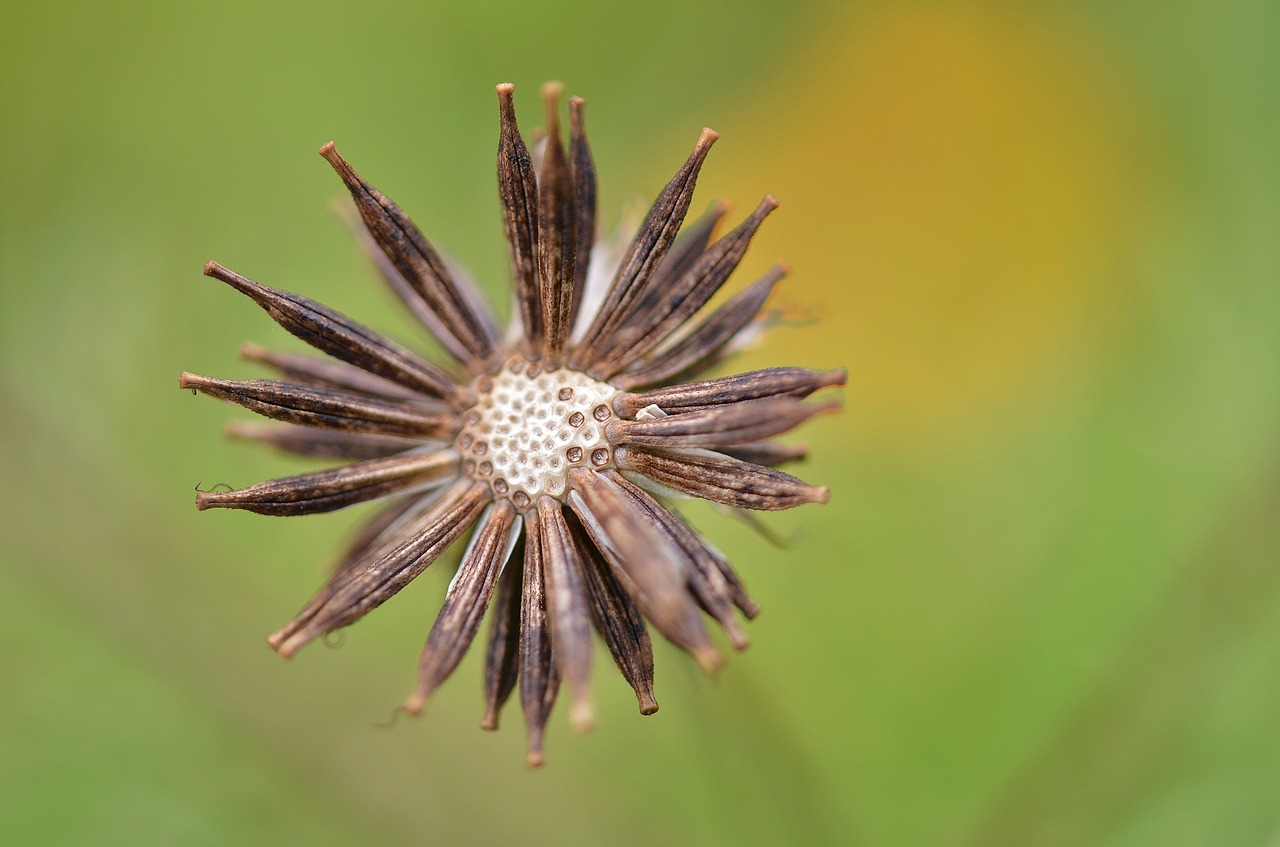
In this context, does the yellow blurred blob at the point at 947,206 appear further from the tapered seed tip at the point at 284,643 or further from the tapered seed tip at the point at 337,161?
the tapered seed tip at the point at 284,643

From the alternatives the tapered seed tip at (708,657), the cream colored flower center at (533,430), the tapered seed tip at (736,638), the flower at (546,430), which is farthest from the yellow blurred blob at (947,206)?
the tapered seed tip at (708,657)

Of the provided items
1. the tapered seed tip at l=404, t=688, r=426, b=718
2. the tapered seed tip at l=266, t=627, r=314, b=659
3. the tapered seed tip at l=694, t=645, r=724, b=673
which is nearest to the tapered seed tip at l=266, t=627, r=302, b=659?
the tapered seed tip at l=266, t=627, r=314, b=659

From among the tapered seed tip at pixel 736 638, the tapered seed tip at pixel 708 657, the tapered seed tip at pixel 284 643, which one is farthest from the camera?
the tapered seed tip at pixel 284 643

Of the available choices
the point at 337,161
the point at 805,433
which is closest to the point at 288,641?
the point at 337,161

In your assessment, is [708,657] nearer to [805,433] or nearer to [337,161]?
[337,161]

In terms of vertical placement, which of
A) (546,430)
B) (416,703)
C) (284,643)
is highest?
(546,430)

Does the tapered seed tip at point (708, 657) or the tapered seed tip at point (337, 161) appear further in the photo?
the tapered seed tip at point (337, 161)

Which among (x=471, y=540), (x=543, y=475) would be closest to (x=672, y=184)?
(x=543, y=475)

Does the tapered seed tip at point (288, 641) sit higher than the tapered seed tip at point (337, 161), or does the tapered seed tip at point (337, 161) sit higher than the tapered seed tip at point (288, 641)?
the tapered seed tip at point (337, 161)
